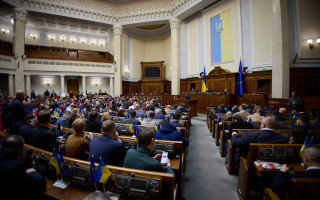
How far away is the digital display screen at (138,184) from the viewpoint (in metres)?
1.40

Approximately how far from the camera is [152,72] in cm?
1778

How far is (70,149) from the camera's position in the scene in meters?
2.08

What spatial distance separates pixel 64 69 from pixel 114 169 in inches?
635

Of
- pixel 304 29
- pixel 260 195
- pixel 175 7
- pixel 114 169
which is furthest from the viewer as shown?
pixel 175 7

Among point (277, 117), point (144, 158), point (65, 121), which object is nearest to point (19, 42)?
point (65, 121)

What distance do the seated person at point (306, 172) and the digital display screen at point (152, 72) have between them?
53.9 feet

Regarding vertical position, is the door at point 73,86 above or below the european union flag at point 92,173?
above

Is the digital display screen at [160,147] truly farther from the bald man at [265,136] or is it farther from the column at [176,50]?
the column at [176,50]

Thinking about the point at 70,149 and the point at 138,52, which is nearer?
the point at 70,149

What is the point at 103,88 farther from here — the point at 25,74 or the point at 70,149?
the point at 70,149

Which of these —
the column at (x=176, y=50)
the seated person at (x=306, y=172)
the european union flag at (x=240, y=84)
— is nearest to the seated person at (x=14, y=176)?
the seated person at (x=306, y=172)

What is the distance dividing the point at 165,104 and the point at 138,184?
1150 cm

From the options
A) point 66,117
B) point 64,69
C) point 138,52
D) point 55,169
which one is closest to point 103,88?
point 64,69

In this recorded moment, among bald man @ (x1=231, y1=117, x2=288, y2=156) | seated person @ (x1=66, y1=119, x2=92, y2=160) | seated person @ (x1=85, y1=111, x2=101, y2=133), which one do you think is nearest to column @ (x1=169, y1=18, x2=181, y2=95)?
seated person @ (x1=85, y1=111, x2=101, y2=133)
